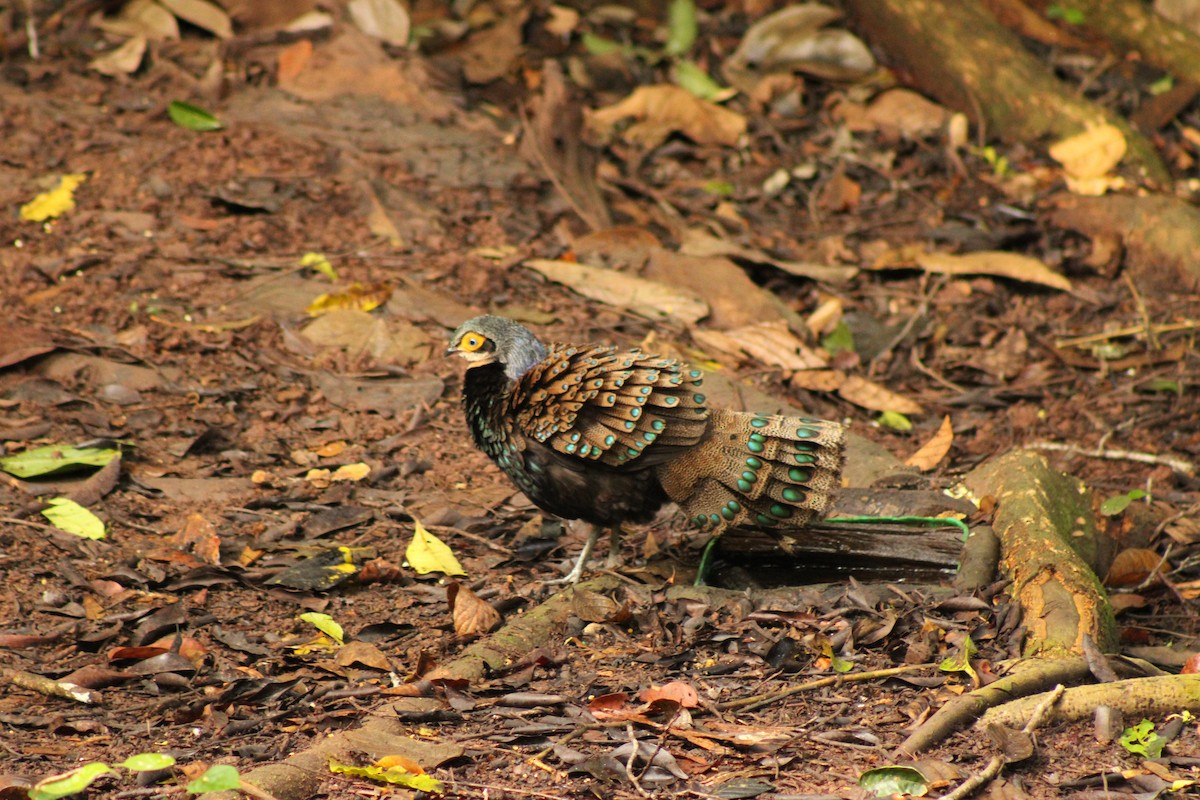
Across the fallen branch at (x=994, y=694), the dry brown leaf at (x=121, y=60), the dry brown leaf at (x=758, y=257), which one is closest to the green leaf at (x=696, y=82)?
the dry brown leaf at (x=758, y=257)

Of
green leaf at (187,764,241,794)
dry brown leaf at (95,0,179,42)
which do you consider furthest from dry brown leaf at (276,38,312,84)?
green leaf at (187,764,241,794)

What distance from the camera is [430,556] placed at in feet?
16.2

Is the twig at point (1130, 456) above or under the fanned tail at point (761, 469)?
under

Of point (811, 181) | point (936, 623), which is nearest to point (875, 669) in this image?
point (936, 623)

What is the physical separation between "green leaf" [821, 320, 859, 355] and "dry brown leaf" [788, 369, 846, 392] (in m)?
0.54

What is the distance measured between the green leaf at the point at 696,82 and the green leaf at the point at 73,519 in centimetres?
627

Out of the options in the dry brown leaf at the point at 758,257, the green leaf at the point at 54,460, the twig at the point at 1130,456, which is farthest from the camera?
the dry brown leaf at the point at 758,257

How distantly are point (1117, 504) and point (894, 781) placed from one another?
2779 mm

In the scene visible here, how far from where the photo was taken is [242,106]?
815cm

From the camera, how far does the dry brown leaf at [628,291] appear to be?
7.10 m

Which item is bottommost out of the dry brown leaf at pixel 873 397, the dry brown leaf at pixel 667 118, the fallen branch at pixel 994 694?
the dry brown leaf at pixel 873 397

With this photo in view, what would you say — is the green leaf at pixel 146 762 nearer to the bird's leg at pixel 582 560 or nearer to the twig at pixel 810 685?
the twig at pixel 810 685

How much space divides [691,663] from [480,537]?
141 centimetres

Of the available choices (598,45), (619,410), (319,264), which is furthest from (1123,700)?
(598,45)
